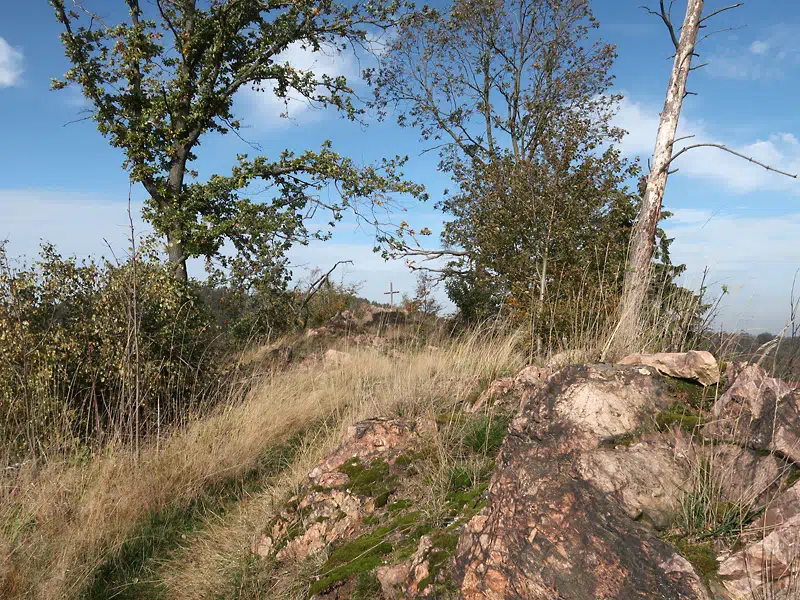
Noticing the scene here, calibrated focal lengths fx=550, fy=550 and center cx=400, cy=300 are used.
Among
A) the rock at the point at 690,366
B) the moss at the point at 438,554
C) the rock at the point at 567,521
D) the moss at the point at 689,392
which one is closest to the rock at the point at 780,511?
the rock at the point at 567,521

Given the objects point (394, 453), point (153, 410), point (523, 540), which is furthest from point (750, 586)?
point (153, 410)

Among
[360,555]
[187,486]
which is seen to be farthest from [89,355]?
[360,555]

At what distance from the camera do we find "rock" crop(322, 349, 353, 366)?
10.2m

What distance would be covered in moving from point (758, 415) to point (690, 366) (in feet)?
2.05

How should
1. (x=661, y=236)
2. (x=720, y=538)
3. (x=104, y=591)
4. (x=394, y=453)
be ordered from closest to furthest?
(x=720, y=538), (x=104, y=591), (x=394, y=453), (x=661, y=236)

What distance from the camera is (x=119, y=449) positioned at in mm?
5586

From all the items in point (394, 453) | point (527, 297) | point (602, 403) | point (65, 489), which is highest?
point (527, 297)

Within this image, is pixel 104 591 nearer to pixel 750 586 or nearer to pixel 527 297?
pixel 750 586

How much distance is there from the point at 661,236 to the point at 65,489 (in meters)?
8.96

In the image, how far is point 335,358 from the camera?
35.2ft

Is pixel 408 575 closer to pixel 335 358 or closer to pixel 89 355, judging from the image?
pixel 89 355

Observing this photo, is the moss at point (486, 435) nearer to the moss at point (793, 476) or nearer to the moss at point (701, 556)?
the moss at point (701, 556)

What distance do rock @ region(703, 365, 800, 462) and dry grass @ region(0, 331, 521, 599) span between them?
232 cm

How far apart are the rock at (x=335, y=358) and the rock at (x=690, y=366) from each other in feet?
22.2
